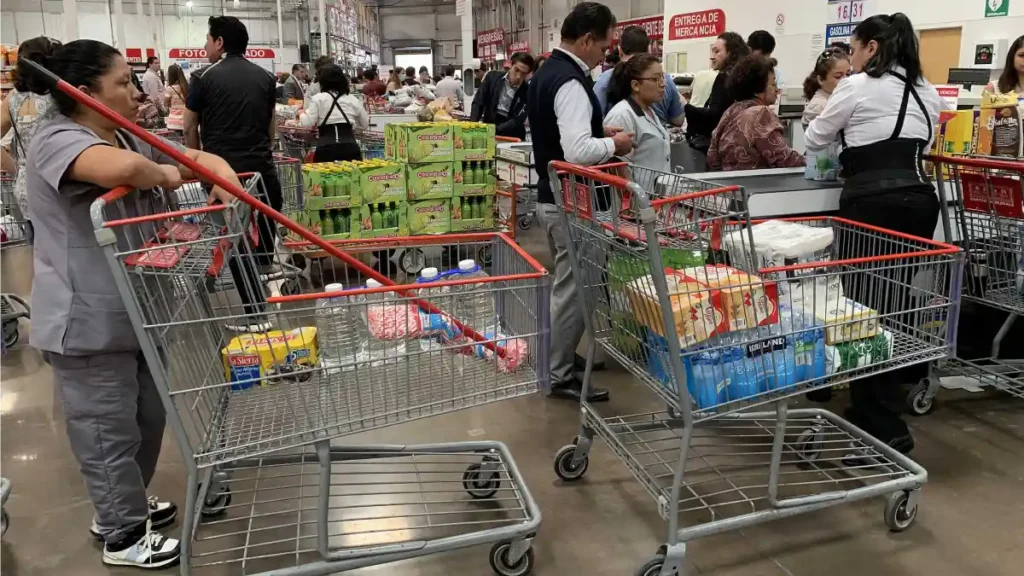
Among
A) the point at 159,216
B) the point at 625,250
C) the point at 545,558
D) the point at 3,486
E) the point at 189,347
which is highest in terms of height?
the point at 159,216

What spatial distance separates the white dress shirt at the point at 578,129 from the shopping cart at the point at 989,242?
54.8 inches

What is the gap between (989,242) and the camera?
3.40m

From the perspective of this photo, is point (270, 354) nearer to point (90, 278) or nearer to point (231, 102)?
point (90, 278)

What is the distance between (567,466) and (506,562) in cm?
66

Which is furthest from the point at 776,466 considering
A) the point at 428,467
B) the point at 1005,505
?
the point at 428,467

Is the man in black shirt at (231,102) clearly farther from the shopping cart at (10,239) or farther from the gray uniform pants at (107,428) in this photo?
the gray uniform pants at (107,428)

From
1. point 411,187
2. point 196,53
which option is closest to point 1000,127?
point 411,187

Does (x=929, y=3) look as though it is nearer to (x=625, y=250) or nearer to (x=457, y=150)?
(x=457, y=150)

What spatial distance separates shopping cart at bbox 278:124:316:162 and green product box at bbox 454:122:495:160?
90.3 inches

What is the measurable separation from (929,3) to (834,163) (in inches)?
275

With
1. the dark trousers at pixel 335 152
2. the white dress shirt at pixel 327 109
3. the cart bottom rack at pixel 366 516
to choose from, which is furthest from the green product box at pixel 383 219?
the cart bottom rack at pixel 366 516

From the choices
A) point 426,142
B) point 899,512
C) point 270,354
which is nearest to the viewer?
point 270,354

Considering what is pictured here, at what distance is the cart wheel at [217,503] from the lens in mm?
2809

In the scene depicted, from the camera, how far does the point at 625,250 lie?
7.84 ft
